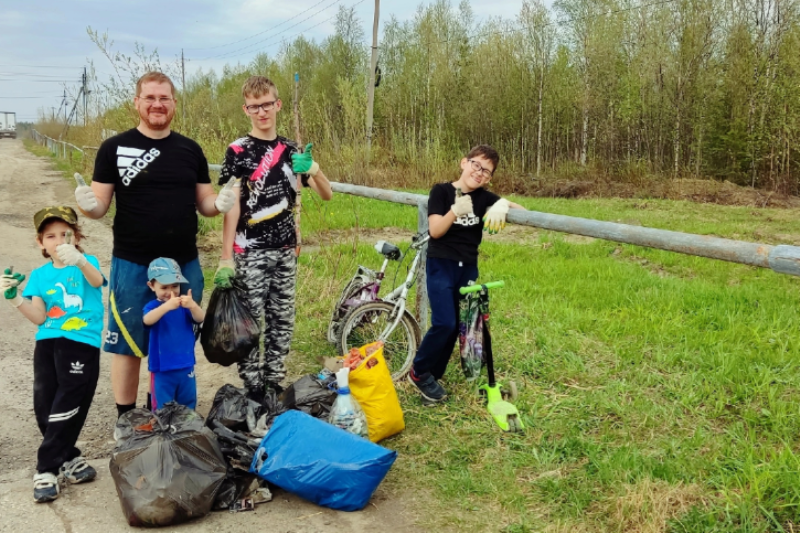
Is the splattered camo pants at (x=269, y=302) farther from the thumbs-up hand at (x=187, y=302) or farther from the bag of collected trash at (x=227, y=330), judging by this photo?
the thumbs-up hand at (x=187, y=302)

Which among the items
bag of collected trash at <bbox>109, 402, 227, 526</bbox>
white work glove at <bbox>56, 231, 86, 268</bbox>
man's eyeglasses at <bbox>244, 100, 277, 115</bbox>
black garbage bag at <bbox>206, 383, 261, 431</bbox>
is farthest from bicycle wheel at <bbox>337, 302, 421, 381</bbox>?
white work glove at <bbox>56, 231, 86, 268</bbox>

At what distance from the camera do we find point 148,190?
3166 mm

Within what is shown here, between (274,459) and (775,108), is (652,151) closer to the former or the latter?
(775,108)

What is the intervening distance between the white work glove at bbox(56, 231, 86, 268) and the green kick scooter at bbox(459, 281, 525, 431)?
6.52 feet

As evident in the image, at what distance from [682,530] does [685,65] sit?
805 inches

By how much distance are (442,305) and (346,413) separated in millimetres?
846

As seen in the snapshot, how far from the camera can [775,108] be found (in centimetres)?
1780

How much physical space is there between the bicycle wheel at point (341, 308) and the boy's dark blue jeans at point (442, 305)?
3.55 ft

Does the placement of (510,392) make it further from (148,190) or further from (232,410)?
(148,190)

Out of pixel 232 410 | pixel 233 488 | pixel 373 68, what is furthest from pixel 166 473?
pixel 373 68

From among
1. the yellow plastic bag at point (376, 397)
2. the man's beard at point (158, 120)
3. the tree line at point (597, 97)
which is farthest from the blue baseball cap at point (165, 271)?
the tree line at point (597, 97)

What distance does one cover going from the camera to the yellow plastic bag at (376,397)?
3.39 metres

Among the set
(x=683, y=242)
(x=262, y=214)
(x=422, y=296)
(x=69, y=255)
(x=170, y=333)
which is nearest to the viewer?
(x=683, y=242)

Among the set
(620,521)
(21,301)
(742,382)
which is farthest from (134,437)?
(742,382)
